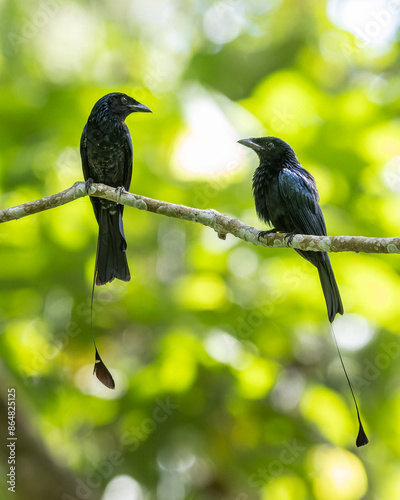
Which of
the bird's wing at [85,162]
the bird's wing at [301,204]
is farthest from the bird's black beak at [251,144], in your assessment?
the bird's wing at [85,162]

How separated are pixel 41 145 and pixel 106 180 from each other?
143 centimetres

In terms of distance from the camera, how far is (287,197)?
382 centimetres

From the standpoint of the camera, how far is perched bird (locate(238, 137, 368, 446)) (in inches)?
140

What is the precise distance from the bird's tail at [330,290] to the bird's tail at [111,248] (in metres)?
1.36

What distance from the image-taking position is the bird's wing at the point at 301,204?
374 cm

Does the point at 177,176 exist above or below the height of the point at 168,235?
above

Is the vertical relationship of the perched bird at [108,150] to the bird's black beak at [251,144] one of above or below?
below

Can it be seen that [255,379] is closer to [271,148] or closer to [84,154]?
[271,148]

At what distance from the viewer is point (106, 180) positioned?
4.50 m

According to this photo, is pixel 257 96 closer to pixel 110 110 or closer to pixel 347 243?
pixel 110 110

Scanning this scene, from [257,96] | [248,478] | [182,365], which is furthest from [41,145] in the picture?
[248,478]

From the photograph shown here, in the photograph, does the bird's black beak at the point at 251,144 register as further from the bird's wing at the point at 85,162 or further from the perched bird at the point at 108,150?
the bird's wing at the point at 85,162

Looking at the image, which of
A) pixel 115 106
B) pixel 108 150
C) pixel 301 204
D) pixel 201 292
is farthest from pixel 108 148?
pixel 201 292

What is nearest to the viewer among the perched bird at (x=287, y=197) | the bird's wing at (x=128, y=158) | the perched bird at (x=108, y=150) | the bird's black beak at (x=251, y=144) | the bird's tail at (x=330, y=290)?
the bird's tail at (x=330, y=290)
